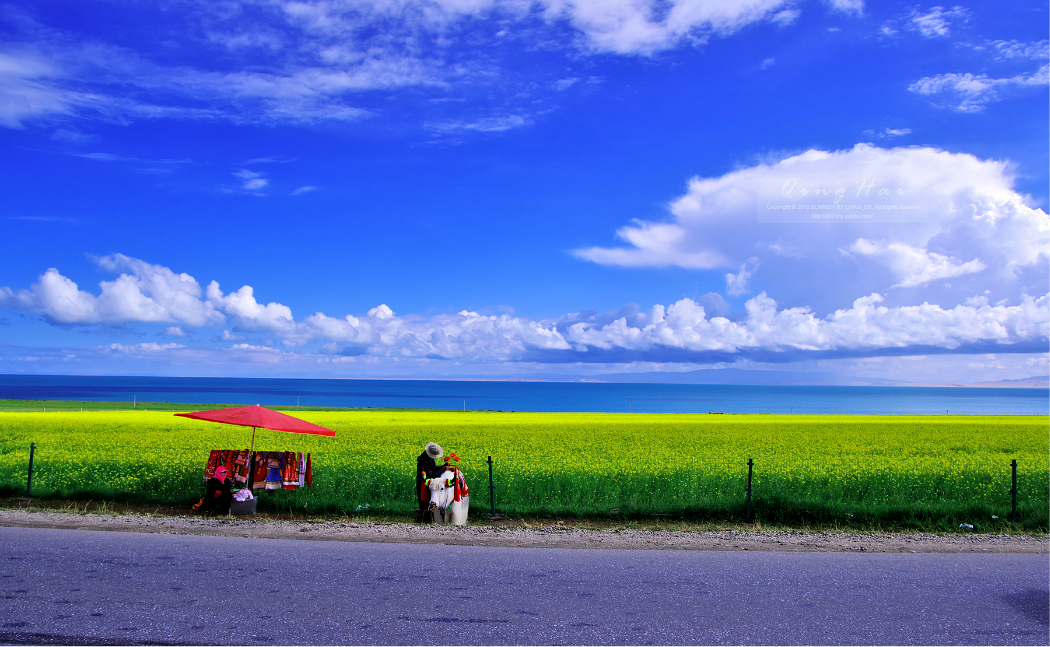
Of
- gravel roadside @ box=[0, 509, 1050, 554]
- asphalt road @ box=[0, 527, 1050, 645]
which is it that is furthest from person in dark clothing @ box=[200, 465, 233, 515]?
asphalt road @ box=[0, 527, 1050, 645]

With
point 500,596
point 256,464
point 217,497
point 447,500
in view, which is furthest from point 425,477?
point 500,596

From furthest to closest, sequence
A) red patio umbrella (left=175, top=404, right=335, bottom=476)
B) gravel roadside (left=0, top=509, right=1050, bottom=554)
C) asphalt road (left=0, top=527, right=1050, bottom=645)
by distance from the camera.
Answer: red patio umbrella (left=175, top=404, right=335, bottom=476), gravel roadside (left=0, top=509, right=1050, bottom=554), asphalt road (left=0, top=527, right=1050, bottom=645)

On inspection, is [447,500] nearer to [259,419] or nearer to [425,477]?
[425,477]

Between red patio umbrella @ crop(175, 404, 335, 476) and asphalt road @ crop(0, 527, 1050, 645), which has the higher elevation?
red patio umbrella @ crop(175, 404, 335, 476)

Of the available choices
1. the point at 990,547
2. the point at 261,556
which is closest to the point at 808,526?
the point at 990,547

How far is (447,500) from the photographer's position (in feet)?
36.6

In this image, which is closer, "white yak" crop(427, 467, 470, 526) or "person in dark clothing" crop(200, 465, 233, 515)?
"white yak" crop(427, 467, 470, 526)

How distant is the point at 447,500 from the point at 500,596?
454 cm

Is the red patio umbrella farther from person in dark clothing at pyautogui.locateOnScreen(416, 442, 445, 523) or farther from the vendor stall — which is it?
person in dark clothing at pyautogui.locateOnScreen(416, 442, 445, 523)

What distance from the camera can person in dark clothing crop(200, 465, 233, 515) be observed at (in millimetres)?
11992

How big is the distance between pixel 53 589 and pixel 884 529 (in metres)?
11.4

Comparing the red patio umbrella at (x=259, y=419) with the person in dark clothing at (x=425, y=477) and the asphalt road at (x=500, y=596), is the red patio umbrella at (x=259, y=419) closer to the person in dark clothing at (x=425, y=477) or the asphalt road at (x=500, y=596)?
the person in dark clothing at (x=425, y=477)

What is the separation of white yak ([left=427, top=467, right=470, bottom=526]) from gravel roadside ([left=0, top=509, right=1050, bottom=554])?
0.38 meters

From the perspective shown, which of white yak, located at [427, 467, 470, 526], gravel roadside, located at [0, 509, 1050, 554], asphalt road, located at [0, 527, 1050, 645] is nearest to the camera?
asphalt road, located at [0, 527, 1050, 645]
